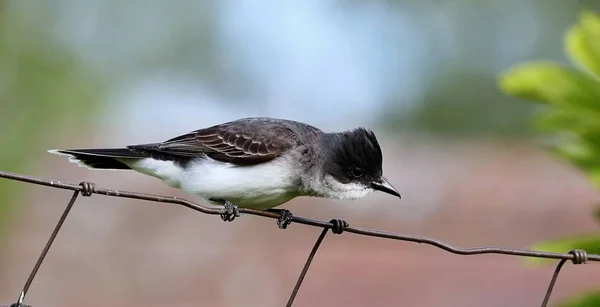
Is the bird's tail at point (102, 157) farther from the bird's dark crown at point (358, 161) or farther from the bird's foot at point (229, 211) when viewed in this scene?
the bird's dark crown at point (358, 161)

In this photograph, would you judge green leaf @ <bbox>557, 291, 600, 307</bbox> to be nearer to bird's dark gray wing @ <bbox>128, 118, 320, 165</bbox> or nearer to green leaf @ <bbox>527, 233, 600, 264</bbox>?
green leaf @ <bbox>527, 233, 600, 264</bbox>

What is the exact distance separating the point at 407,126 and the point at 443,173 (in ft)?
35.1

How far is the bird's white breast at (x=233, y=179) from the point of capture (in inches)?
160

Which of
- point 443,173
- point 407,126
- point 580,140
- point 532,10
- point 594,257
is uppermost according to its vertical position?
point 532,10

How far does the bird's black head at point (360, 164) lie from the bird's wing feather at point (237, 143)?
247mm

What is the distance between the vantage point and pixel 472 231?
1034 cm

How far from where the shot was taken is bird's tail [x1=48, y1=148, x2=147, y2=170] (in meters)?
3.94

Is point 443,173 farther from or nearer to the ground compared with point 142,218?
farther from the ground

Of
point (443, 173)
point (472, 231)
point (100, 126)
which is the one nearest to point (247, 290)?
point (472, 231)

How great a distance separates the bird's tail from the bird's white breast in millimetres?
62

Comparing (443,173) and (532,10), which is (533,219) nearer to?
(443,173)

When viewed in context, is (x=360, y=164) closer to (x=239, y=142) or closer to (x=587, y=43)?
(x=239, y=142)

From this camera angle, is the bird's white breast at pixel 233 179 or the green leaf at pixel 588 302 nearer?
the green leaf at pixel 588 302

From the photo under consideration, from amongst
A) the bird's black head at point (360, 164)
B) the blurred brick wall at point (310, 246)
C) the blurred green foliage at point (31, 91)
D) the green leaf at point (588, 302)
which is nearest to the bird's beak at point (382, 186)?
the bird's black head at point (360, 164)
